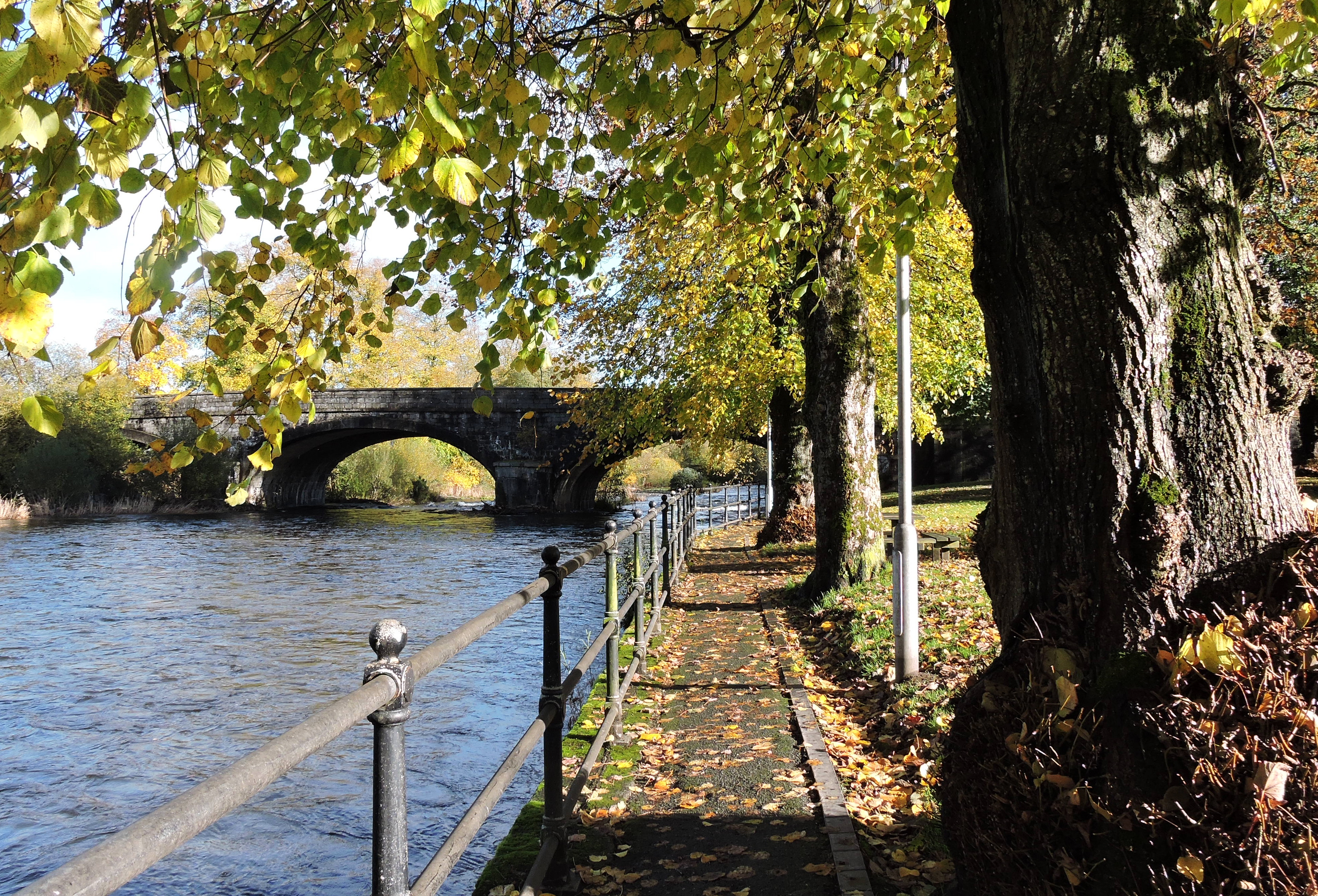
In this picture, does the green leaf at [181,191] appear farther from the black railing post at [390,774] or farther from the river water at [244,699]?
the river water at [244,699]

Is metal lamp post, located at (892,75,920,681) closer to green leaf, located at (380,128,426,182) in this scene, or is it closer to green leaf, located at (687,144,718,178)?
green leaf, located at (687,144,718,178)

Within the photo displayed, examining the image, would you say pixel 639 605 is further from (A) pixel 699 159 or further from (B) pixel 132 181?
(B) pixel 132 181

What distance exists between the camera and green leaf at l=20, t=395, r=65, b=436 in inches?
80.6

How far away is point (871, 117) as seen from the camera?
5789 millimetres

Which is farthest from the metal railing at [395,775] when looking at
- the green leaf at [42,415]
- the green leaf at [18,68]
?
the green leaf at [18,68]

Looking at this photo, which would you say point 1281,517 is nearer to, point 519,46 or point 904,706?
point 904,706

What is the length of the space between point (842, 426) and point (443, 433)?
30470 millimetres

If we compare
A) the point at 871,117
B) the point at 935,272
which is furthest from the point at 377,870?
→ the point at 935,272

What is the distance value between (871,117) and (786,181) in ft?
4.12

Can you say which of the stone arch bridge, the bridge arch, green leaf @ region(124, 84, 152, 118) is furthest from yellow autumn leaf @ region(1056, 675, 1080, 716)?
the bridge arch

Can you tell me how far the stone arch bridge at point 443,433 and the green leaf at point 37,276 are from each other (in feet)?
108

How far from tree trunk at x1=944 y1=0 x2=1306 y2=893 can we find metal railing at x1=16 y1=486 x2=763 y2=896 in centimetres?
136

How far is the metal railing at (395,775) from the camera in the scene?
1.11m

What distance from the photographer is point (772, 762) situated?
5.03 meters
